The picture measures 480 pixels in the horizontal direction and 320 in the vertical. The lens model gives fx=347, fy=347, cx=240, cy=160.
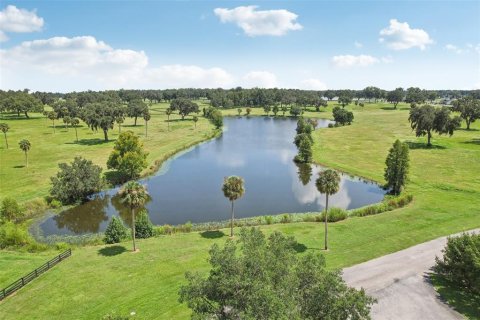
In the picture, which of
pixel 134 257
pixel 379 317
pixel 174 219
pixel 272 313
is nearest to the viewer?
pixel 272 313

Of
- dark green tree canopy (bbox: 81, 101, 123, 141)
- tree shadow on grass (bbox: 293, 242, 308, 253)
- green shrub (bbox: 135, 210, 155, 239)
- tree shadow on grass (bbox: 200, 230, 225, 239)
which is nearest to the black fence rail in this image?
green shrub (bbox: 135, 210, 155, 239)

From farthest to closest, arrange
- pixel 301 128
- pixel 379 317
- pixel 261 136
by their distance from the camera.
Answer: pixel 261 136 → pixel 301 128 → pixel 379 317

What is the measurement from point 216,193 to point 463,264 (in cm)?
4847

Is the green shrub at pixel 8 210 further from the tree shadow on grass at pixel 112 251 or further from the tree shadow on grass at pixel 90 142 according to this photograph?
the tree shadow on grass at pixel 90 142

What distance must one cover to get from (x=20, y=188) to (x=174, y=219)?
34670mm

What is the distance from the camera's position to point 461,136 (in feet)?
427

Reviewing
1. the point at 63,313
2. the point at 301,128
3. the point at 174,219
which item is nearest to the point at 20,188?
the point at 174,219

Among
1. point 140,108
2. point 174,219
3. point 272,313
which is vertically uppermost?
point 140,108

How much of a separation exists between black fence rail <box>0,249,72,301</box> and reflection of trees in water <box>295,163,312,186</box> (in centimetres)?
5356

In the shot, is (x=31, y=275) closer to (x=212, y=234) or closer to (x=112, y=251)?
(x=112, y=251)

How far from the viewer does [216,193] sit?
73.8 m

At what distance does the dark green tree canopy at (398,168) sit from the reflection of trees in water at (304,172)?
1883cm

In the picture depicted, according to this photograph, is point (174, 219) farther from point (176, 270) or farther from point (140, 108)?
point (140, 108)

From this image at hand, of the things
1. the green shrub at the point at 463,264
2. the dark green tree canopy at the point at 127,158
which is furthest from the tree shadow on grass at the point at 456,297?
the dark green tree canopy at the point at 127,158
